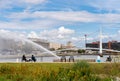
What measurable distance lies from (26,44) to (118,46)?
63254 millimetres

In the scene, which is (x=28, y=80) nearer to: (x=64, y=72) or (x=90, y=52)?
(x=64, y=72)

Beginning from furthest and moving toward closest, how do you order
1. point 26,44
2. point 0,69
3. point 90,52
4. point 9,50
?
point 90,52 < point 9,50 < point 26,44 < point 0,69

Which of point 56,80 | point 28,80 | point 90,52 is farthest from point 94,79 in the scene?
point 90,52

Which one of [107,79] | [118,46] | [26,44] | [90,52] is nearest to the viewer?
[107,79]

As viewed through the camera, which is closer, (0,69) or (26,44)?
(0,69)

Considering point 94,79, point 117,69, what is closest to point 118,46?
point 117,69

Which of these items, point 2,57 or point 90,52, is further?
point 90,52

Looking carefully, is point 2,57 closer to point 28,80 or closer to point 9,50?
point 9,50

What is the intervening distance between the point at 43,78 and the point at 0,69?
6517mm

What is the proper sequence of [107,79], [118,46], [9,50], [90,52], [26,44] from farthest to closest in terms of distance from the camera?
1. [118,46]
2. [90,52]
3. [9,50]
4. [26,44]
5. [107,79]

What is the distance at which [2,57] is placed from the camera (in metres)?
52.4

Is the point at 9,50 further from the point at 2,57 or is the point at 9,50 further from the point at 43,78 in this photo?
the point at 43,78

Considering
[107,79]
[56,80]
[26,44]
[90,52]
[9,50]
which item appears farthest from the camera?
[90,52]

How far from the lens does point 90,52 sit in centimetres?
9288
